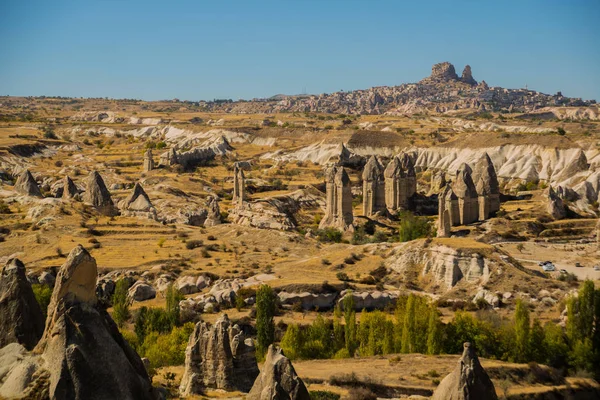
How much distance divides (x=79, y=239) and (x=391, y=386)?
27.5 meters

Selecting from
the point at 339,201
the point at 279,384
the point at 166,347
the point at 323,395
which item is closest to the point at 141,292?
the point at 166,347

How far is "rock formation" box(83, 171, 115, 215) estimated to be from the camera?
5359 centimetres

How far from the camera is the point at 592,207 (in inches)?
2579

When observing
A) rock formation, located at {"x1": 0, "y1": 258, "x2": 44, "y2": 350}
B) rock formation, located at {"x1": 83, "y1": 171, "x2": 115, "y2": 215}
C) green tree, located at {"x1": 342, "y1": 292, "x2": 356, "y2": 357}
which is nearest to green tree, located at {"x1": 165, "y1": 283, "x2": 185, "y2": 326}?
green tree, located at {"x1": 342, "y1": 292, "x2": 356, "y2": 357}

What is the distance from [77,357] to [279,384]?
427 centimetres

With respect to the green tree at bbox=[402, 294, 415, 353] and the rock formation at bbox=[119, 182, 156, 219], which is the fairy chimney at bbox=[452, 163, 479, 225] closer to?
the rock formation at bbox=[119, 182, 156, 219]

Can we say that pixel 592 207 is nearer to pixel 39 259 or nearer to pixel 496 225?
pixel 496 225

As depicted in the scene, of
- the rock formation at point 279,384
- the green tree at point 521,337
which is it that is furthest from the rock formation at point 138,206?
the rock formation at point 279,384

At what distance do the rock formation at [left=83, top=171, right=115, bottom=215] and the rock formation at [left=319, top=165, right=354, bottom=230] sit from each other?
16860 mm

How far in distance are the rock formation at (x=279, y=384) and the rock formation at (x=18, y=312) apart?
14.6 feet

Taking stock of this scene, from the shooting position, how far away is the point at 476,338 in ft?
99.1

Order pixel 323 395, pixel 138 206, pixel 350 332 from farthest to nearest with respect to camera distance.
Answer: pixel 138 206 < pixel 350 332 < pixel 323 395

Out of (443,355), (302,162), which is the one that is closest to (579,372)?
(443,355)

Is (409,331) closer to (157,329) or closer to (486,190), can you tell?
(157,329)
